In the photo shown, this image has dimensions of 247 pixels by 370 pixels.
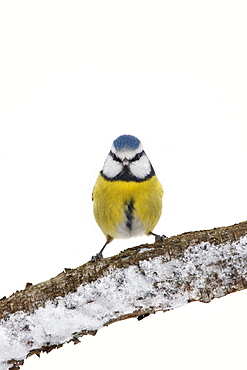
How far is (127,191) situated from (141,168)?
215 millimetres

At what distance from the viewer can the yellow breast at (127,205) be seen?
12.4ft

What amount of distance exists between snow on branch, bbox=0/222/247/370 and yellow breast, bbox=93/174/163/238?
68cm

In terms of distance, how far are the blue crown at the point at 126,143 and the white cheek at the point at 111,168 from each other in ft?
0.45

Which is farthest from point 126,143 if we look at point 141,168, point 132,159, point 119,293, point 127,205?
point 119,293

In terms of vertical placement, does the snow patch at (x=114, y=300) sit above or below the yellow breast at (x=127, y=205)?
below

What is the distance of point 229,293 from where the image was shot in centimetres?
307

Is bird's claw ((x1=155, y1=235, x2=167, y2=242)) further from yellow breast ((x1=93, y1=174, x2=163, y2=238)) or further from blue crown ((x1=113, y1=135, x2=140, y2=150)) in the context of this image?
blue crown ((x1=113, y1=135, x2=140, y2=150))

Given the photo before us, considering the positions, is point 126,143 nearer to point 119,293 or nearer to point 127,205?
point 127,205


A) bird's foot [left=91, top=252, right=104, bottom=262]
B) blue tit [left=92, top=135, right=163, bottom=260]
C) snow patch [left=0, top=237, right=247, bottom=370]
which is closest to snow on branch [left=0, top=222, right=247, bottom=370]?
snow patch [left=0, top=237, right=247, bottom=370]

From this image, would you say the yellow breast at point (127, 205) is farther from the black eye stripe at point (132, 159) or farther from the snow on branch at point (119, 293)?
the snow on branch at point (119, 293)

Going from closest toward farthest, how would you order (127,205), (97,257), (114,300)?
(114,300) < (97,257) < (127,205)

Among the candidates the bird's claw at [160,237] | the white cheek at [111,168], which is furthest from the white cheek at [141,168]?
the bird's claw at [160,237]

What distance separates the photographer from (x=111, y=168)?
381 centimetres

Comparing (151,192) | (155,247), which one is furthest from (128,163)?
(155,247)
